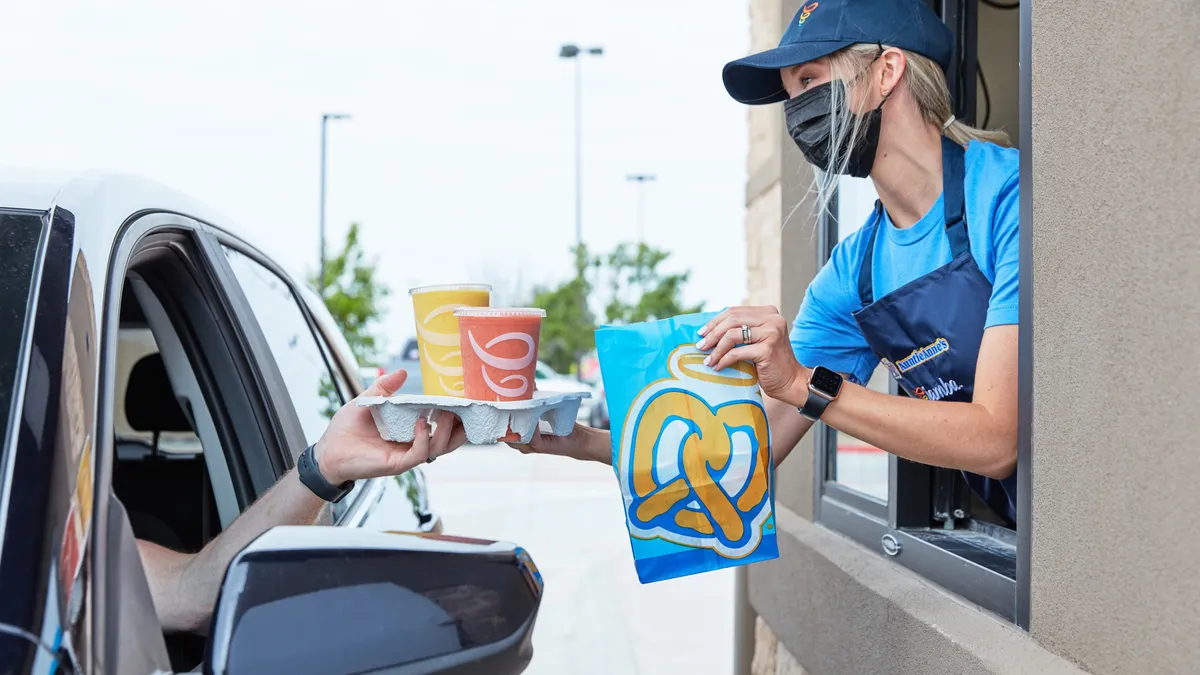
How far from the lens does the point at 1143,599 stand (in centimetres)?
137

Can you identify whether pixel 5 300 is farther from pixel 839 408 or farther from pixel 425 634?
pixel 839 408

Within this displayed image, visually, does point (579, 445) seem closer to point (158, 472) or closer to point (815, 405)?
point (815, 405)

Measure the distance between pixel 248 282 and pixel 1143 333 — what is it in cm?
186

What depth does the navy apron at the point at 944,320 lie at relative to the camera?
6.51 ft

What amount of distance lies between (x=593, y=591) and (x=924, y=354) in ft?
16.8

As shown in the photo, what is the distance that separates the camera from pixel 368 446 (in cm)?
181

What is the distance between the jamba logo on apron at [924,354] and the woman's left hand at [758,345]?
0.98ft

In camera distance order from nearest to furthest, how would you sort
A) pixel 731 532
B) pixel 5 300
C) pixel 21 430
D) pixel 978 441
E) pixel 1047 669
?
pixel 21 430, pixel 5 300, pixel 1047 669, pixel 978 441, pixel 731 532

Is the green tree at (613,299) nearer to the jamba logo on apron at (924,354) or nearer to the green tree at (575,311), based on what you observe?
the green tree at (575,311)

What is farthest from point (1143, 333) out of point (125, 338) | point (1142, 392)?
point (125, 338)

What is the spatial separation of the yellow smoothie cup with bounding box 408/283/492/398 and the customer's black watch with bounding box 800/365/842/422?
2.12 ft

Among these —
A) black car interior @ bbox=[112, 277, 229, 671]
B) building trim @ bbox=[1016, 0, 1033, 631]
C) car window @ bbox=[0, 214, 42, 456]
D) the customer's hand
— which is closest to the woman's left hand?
building trim @ bbox=[1016, 0, 1033, 631]

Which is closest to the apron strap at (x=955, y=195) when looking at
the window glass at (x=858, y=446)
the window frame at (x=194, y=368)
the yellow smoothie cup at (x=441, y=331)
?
the window glass at (x=858, y=446)

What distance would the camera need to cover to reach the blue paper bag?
6.36 ft
